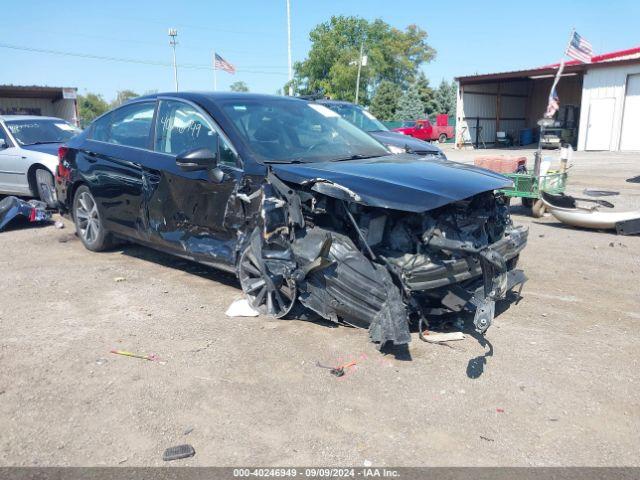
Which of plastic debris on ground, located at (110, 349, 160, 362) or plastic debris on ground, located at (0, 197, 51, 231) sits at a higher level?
plastic debris on ground, located at (0, 197, 51, 231)

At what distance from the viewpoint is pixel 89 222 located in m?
6.62

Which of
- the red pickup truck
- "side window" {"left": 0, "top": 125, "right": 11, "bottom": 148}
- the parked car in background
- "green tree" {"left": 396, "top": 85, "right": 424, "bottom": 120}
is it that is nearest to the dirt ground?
the parked car in background

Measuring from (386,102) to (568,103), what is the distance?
20.3 m

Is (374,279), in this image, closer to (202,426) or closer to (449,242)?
(449,242)

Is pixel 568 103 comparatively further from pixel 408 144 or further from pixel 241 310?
pixel 241 310

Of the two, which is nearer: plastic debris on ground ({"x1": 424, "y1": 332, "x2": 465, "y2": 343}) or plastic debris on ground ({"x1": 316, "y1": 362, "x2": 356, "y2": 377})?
plastic debris on ground ({"x1": 316, "y1": 362, "x2": 356, "y2": 377})

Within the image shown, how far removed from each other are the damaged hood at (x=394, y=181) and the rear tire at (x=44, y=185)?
6.28m

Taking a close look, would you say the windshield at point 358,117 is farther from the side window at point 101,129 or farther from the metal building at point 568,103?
the metal building at point 568,103

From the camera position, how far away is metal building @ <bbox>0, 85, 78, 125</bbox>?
27.4 metres

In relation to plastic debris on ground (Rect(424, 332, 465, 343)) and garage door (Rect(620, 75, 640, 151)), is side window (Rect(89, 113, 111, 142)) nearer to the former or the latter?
plastic debris on ground (Rect(424, 332, 465, 343))

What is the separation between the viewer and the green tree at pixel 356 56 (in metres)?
60.5

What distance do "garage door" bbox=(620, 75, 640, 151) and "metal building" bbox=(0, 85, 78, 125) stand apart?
87.5ft

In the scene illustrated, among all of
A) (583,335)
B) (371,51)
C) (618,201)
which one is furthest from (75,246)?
(371,51)

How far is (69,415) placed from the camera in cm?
320
